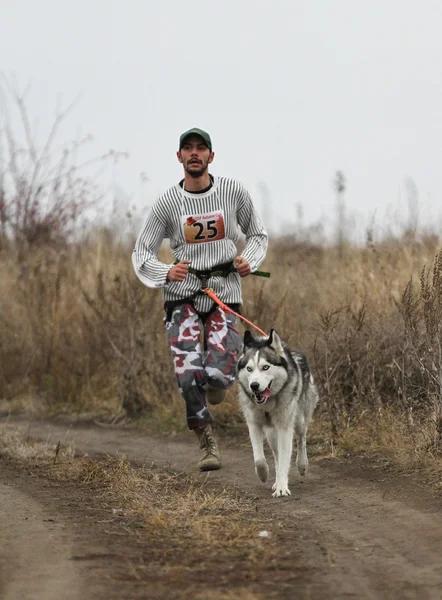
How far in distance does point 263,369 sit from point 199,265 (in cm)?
A: 97

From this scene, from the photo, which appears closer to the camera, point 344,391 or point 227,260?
point 227,260

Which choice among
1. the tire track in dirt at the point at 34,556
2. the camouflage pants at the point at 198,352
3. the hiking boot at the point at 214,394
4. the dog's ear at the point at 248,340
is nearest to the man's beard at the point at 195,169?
the camouflage pants at the point at 198,352

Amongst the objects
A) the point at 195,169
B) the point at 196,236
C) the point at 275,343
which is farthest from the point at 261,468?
the point at 195,169

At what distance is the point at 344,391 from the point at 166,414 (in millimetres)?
2268

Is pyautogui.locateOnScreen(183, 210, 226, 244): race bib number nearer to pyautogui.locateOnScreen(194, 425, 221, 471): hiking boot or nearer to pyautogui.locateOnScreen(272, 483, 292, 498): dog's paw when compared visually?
pyautogui.locateOnScreen(194, 425, 221, 471): hiking boot

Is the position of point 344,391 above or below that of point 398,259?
below

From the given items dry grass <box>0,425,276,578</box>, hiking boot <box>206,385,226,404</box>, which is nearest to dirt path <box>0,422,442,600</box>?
dry grass <box>0,425,276,578</box>

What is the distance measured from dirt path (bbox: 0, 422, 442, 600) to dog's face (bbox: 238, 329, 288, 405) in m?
0.63

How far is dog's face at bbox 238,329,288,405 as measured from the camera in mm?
6587

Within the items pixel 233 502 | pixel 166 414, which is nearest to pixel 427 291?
pixel 233 502

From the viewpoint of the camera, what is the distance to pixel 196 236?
23.6 feet

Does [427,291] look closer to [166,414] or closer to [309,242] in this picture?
[166,414]

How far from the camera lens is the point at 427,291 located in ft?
22.4

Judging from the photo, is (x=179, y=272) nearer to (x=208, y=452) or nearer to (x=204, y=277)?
(x=204, y=277)
